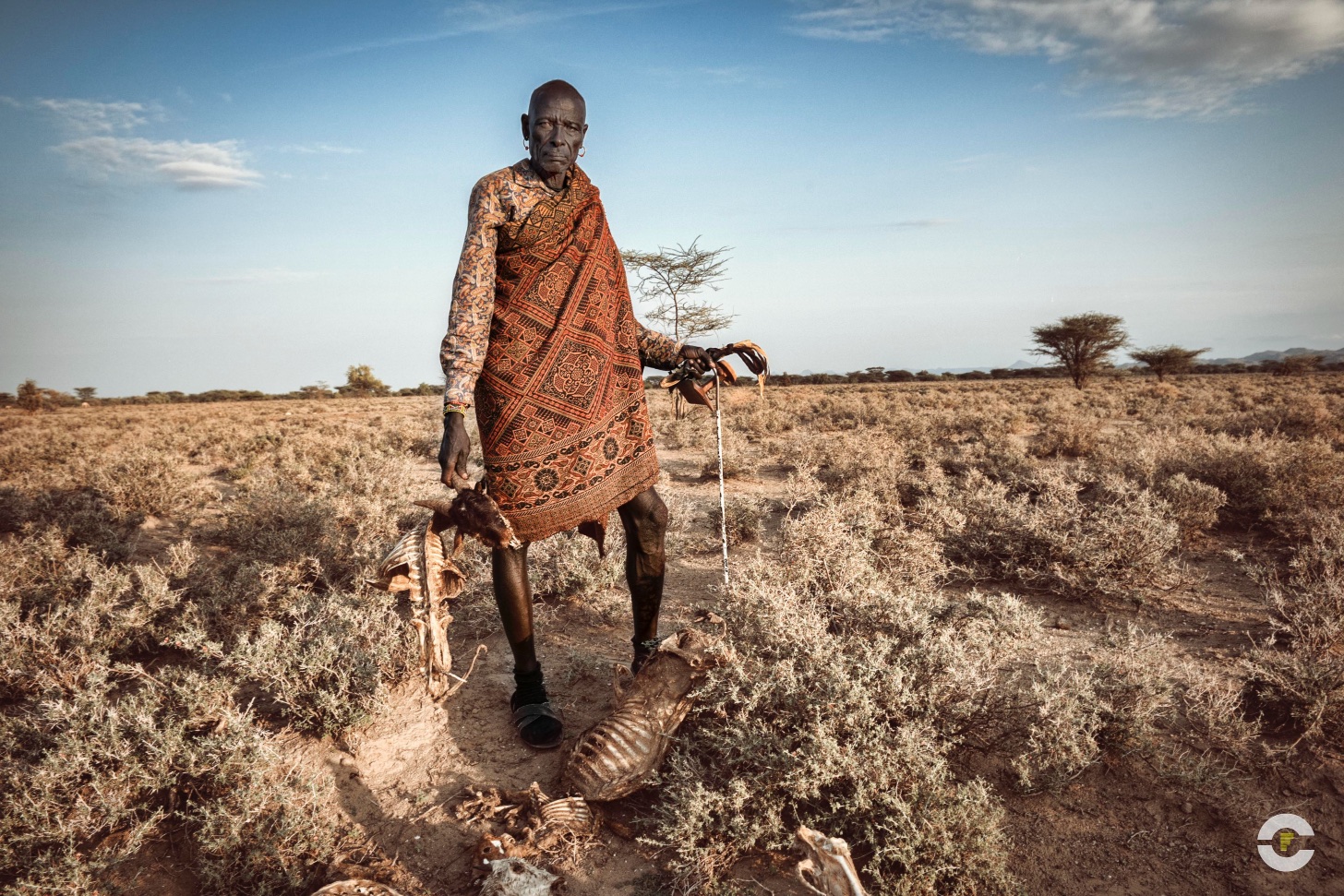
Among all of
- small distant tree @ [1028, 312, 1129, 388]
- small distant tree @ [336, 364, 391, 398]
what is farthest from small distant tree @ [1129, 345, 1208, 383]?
small distant tree @ [336, 364, 391, 398]

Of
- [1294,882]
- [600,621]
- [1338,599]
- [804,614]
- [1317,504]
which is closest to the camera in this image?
[1294,882]

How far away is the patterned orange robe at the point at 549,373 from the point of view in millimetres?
2383

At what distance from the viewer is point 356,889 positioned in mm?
1782

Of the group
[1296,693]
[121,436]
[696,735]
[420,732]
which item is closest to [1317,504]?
[1296,693]

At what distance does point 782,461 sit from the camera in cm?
879

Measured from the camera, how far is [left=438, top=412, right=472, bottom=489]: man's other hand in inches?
83.8

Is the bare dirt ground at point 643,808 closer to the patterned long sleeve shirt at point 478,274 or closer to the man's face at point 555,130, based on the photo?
the patterned long sleeve shirt at point 478,274

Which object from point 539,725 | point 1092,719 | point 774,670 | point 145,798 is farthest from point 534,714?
point 1092,719

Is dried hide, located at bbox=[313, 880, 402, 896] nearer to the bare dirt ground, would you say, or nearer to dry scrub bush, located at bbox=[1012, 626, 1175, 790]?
the bare dirt ground

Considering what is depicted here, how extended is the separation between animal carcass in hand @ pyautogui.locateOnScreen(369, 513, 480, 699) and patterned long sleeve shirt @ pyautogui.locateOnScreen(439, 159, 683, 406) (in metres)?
0.57

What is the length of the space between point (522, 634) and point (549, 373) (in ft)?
3.64

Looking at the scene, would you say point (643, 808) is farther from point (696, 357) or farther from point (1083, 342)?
point (1083, 342)

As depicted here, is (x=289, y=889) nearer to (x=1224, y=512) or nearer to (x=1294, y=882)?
(x=1294, y=882)

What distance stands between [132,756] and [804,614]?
2514mm
